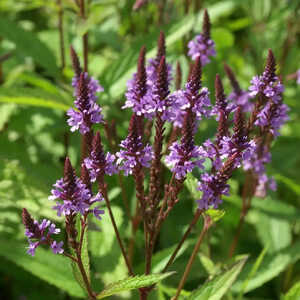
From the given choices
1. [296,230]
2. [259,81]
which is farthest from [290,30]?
[259,81]

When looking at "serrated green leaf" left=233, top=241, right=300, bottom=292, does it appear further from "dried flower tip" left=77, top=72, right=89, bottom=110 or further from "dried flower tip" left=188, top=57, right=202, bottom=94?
"dried flower tip" left=77, top=72, right=89, bottom=110

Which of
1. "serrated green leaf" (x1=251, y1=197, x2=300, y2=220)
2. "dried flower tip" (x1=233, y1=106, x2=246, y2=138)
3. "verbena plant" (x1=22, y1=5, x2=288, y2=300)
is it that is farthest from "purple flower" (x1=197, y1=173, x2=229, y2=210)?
"serrated green leaf" (x1=251, y1=197, x2=300, y2=220)

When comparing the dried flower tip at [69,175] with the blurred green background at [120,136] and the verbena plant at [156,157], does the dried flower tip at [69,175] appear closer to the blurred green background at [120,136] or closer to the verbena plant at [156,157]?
the verbena plant at [156,157]

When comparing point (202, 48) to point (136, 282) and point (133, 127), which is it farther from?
point (136, 282)

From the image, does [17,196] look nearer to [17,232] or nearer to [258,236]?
[17,232]

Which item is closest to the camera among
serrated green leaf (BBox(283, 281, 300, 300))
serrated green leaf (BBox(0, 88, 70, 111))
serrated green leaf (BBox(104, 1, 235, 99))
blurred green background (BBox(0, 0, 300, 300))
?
serrated green leaf (BBox(283, 281, 300, 300))
